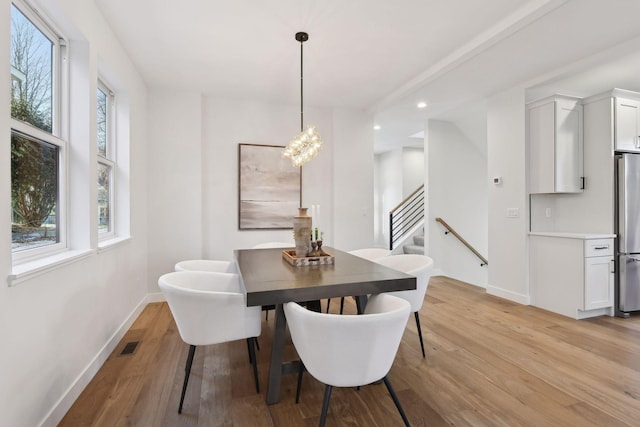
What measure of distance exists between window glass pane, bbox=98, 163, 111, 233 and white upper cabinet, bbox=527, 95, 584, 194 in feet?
15.2

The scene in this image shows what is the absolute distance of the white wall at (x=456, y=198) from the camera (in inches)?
207

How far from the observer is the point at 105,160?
2768 millimetres

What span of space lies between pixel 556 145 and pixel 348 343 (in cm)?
366

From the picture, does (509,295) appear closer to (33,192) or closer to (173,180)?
(173,180)

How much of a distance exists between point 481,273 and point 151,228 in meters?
5.40

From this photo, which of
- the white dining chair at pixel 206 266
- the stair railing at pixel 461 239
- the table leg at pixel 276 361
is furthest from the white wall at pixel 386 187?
the table leg at pixel 276 361

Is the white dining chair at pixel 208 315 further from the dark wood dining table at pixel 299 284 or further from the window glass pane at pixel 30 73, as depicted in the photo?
the window glass pane at pixel 30 73

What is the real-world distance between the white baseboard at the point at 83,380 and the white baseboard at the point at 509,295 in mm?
4268

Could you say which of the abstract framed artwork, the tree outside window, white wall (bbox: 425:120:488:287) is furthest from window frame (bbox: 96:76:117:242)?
white wall (bbox: 425:120:488:287)

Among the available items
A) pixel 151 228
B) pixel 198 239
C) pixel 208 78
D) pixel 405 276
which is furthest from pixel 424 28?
pixel 151 228

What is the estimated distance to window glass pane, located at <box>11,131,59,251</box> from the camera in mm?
1573

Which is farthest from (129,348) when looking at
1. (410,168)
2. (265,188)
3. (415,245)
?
(410,168)

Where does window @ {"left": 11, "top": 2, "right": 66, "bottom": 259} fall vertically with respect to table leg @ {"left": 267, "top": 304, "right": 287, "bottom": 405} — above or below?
above

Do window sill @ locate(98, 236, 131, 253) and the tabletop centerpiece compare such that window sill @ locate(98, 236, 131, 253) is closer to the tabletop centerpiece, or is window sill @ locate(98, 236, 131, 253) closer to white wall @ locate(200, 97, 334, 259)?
white wall @ locate(200, 97, 334, 259)
